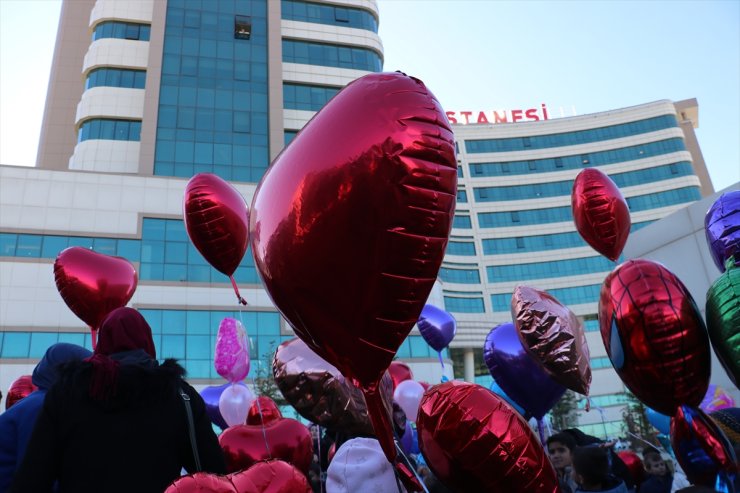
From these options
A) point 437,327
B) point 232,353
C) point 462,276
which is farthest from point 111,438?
point 462,276

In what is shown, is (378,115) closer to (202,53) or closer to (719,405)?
(719,405)

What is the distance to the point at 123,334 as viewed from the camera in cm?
190

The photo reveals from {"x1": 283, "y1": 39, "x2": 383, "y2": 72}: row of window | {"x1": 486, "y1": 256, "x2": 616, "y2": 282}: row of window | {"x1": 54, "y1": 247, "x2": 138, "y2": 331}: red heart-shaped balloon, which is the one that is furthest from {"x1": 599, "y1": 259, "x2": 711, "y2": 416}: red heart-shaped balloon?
{"x1": 486, "y1": 256, "x2": 616, "y2": 282}: row of window

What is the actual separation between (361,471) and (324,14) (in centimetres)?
2960

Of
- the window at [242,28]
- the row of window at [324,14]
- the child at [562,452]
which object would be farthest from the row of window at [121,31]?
the child at [562,452]

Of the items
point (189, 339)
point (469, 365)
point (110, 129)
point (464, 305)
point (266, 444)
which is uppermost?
point (110, 129)

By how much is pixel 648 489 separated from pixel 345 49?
27.4 m

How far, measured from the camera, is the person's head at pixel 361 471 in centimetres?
229

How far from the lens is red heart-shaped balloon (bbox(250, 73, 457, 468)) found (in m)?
1.40

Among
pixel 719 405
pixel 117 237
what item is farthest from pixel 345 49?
pixel 719 405

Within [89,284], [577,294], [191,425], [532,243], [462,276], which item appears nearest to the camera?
[191,425]

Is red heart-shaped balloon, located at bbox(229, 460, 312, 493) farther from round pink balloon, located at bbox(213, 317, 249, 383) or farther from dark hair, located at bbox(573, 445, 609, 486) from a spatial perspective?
round pink balloon, located at bbox(213, 317, 249, 383)

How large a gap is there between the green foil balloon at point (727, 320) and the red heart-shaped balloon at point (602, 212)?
2.78 metres

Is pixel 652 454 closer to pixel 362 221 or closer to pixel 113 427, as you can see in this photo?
pixel 362 221
